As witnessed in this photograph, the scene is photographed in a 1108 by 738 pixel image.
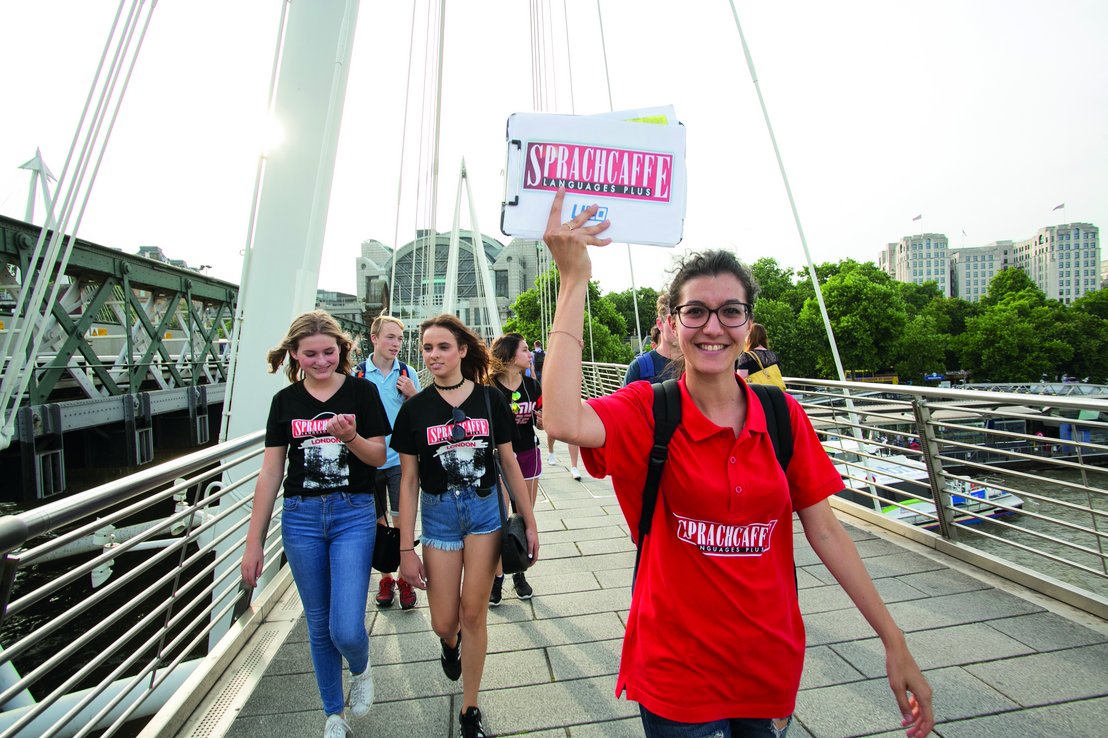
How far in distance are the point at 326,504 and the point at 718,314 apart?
2041mm

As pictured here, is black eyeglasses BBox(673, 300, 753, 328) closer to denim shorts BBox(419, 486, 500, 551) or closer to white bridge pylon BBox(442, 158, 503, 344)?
denim shorts BBox(419, 486, 500, 551)

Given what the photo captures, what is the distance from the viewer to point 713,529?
156 centimetres

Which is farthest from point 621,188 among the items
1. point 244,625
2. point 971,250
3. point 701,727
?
point 971,250

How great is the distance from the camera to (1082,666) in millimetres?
2994

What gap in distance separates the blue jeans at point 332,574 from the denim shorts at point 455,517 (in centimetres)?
31

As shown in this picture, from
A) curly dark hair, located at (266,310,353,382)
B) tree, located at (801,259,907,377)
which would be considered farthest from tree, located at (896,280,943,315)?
curly dark hair, located at (266,310,353,382)

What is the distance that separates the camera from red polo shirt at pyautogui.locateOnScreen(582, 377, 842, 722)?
4.96 ft

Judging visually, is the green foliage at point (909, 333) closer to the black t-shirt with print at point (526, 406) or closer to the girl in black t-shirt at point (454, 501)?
the black t-shirt with print at point (526, 406)

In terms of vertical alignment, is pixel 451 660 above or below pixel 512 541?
below

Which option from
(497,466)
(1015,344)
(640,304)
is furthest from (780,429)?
(640,304)

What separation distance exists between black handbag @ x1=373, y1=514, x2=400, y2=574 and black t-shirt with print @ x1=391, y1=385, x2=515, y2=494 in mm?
342

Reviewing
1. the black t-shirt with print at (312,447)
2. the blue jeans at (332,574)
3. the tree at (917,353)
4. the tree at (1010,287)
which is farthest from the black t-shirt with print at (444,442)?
the tree at (1010,287)

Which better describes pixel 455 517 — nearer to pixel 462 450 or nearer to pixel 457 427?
pixel 462 450

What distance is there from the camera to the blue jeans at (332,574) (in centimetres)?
274
